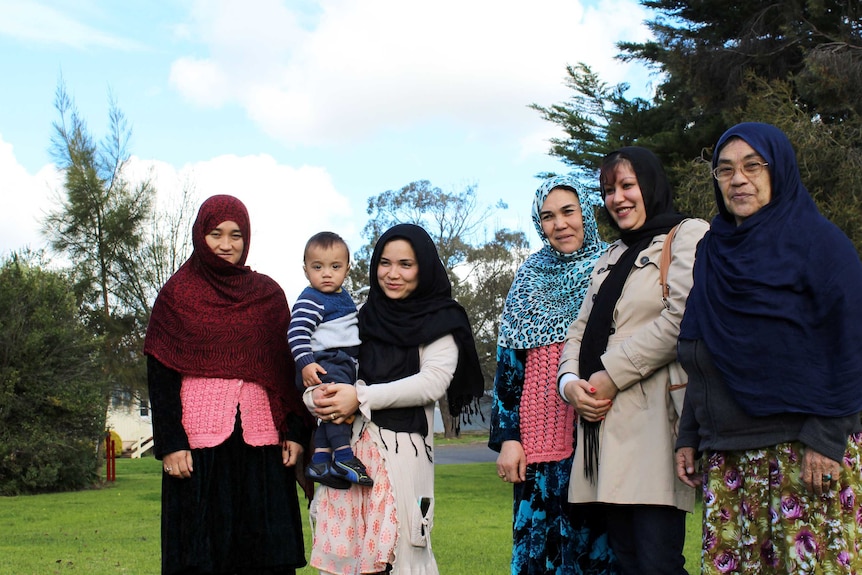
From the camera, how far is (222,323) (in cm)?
401

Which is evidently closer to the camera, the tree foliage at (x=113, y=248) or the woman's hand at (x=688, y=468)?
the woman's hand at (x=688, y=468)

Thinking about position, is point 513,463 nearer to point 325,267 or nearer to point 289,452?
point 289,452

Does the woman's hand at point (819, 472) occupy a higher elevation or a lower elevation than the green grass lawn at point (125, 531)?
higher

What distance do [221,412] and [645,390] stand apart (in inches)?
73.0

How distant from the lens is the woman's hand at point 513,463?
3.73 metres

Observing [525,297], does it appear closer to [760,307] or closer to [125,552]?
[760,307]

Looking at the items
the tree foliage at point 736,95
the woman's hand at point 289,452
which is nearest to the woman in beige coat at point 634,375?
the woman's hand at point 289,452

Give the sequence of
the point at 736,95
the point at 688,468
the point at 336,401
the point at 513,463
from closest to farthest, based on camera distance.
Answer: the point at 688,468
the point at 336,401
the point at 513,463
the point at 736,95

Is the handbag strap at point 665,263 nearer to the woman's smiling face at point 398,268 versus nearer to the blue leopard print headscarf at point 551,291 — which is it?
the blue leopard print headscarf at point 551,291

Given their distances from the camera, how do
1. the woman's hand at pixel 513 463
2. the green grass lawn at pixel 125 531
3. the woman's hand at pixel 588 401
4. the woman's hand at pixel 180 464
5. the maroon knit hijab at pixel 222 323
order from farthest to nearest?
the green grass lawn at pixel 125 531 < the maroon knit hijab at pixel 222 323 < the woman's hand at pixel 180 464 < the woman's hand at pixel 513 463 < the woman's hand at pixel 588 401

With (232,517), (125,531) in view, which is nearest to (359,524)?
(232,517)

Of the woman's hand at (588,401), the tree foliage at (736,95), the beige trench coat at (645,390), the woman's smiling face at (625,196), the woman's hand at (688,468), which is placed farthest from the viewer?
the tree foliage at (736,95)

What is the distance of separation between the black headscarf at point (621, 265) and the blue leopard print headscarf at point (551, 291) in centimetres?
34

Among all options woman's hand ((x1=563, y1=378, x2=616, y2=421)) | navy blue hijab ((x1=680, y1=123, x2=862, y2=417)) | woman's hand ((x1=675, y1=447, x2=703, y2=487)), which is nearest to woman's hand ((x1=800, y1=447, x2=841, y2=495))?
navy blue hijab ((x1=680, y1=123, x2=862, y2=417))
